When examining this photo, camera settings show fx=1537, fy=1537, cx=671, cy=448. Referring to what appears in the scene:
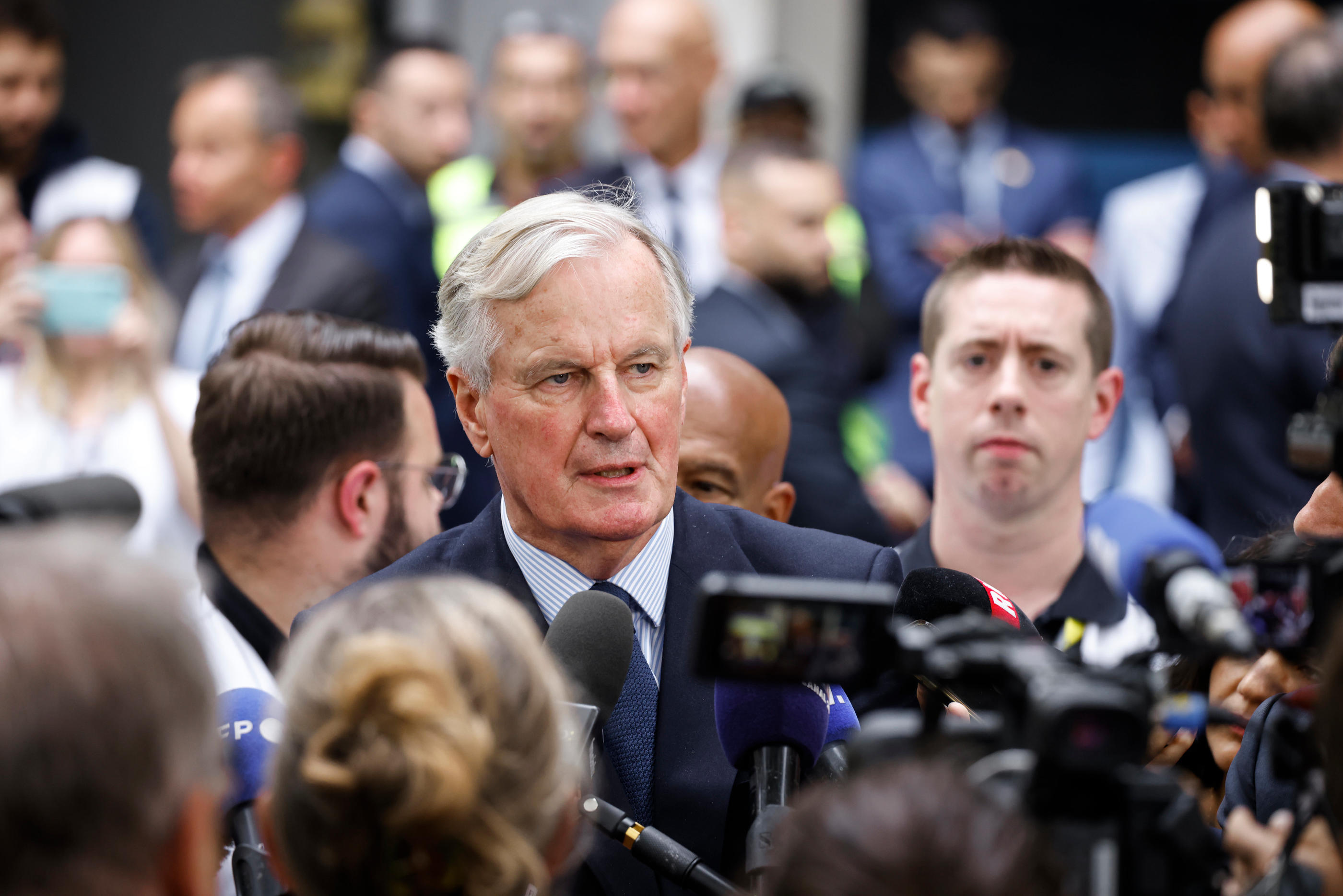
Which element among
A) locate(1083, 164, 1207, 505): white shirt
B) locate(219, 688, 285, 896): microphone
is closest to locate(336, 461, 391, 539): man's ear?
locate(219, 688, 285, 896): microphone

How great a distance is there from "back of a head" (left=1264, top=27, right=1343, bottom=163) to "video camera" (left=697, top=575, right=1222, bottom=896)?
3.22 meters

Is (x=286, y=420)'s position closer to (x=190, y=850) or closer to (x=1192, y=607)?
(x=190, y=850)

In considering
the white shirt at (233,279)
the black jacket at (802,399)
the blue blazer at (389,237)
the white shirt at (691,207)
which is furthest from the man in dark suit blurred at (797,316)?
the white shirt at (233,279)

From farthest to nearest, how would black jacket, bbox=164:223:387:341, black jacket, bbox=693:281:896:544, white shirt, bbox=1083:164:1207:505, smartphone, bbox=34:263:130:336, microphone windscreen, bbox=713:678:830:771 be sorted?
white shirt, bbox=1083:164:1207:505 < black jacket, bbox=164:223:387:341 < smartphone, bbox=34:263:130:336 < black jacket, bbox=693:281:896:544 < microphone windscreen, bbox=713:678:830:771

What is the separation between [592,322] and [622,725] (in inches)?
24.0

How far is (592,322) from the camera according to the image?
236 cm

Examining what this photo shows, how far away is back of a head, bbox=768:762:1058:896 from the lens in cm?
130

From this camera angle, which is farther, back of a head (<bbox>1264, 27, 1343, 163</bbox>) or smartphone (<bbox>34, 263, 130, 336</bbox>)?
smartphone (<bbox>34, 263, 130, 336</bbox>)

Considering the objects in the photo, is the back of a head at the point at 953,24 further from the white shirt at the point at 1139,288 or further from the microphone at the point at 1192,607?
the microphone at the point at 1192,607

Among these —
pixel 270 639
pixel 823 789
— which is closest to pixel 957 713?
pixel 823 789

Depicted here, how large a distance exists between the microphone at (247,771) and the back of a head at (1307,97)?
3.42 metres

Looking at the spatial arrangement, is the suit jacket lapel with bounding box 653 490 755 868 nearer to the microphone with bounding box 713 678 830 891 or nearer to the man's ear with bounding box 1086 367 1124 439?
the microphone with bounding box 713 678 830 891

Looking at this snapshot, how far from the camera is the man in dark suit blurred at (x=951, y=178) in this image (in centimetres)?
639

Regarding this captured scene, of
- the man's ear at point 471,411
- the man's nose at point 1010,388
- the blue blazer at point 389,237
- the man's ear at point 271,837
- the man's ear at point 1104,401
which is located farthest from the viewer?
the blue blazer at point 389,237
